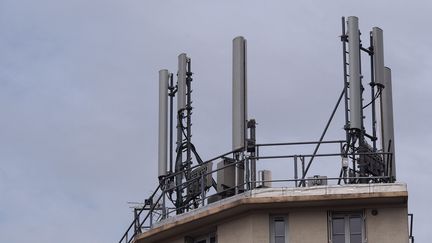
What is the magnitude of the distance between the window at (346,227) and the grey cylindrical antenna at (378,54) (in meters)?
6.50

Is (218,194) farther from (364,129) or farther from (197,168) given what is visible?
(364,129)

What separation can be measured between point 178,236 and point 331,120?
7.37m

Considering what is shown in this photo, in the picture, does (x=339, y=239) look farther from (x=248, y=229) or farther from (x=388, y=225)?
(x=248, y=229)

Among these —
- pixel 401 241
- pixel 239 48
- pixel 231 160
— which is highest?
pixel 239 48

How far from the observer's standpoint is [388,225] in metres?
47.9

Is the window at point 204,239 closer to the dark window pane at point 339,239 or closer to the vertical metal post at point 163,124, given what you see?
the vertical metal post at point 163,124

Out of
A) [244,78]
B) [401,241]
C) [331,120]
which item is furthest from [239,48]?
[401,241]

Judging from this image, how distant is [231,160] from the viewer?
171 ft

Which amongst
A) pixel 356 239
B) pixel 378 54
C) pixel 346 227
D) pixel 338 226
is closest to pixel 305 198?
pixel 338 226

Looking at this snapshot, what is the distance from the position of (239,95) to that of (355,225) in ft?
23.4

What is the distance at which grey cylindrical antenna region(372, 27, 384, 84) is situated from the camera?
52.5 metres

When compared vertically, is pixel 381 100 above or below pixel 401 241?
above

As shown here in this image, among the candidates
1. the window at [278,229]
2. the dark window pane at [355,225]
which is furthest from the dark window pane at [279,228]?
the dark window pane at [355,225]

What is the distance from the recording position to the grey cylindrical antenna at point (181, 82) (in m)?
55.5
